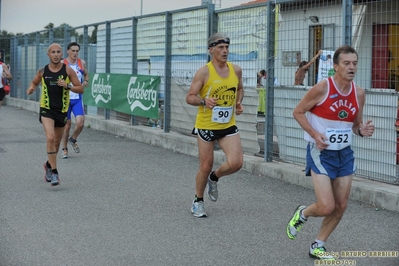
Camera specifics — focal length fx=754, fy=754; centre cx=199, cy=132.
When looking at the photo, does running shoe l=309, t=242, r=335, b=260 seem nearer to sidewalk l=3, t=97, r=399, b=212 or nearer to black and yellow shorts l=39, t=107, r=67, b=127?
sidewalk l=3, t=97, r=399, b=212

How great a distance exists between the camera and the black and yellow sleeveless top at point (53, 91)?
1049 centimetres

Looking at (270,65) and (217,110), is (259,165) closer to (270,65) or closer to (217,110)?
(270,65)

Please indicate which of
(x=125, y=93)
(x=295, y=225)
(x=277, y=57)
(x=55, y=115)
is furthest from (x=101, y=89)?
(x=295, y=225)

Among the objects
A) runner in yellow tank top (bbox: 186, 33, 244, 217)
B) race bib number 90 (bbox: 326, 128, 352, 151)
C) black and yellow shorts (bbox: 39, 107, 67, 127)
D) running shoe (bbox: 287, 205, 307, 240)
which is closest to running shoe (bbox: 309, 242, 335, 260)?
running shoe (bbox: 287, 205, 307, 240)

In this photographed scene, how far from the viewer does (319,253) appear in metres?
6.39

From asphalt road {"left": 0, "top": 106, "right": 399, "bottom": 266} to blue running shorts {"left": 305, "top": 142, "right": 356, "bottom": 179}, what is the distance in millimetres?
777

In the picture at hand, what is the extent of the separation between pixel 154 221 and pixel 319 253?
2.27 meters

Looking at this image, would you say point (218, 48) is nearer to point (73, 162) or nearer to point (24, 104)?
point (73, 162)

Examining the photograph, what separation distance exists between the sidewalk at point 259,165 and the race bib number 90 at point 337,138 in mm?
2561

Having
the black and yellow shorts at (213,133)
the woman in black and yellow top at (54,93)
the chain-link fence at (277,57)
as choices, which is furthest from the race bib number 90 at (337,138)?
the woman in black and yellow top at (54,93)

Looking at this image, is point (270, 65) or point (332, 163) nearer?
point (332, 163)

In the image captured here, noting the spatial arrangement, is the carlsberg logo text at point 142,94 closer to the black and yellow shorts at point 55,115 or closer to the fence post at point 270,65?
the fence post at point 270,65

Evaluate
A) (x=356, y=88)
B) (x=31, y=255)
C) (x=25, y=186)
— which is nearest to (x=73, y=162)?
(x=25, y=186)

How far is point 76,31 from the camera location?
21.0m
